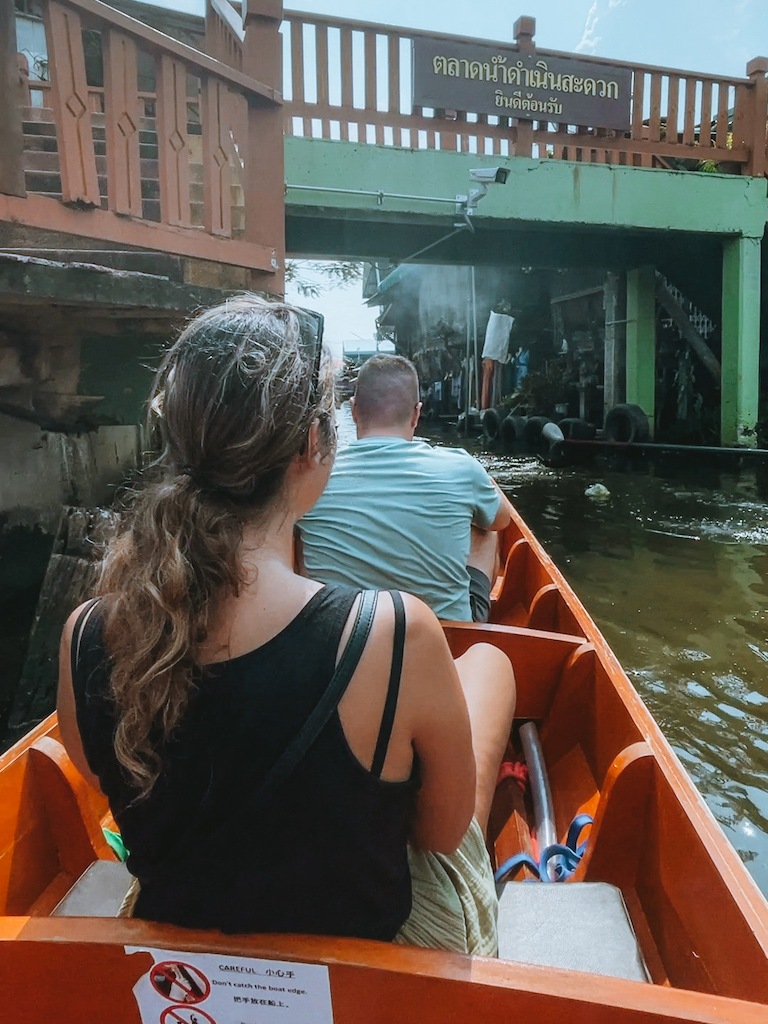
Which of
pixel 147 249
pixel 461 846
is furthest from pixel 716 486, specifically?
pixel 461 846

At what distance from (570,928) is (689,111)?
916cm

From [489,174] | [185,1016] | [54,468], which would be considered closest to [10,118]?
[54,468]

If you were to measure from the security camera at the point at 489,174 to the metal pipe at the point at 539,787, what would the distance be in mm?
6451

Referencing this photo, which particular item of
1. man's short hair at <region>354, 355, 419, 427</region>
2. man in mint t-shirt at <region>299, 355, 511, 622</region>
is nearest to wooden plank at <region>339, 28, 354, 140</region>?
man's short hair at <region>354, 355, 419, 427</region>

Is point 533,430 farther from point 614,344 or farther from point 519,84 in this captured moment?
point 519,84

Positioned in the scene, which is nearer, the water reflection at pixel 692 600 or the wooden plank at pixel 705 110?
the water reflection at pixel 692 600

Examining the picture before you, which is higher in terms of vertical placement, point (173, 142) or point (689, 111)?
point (689, 111)

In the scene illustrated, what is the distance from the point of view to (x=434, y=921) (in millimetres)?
1118

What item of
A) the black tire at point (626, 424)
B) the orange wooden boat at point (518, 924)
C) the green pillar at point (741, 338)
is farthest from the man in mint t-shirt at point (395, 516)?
the black tire at point (626, 424)

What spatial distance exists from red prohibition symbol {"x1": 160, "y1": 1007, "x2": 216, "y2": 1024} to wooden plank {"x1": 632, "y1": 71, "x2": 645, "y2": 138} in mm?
9224

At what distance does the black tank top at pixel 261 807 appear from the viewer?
89 centimetres

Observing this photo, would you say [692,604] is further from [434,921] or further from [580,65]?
[580,65]

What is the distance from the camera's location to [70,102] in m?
2.94

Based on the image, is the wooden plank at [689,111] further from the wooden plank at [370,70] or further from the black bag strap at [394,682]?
the black bag strap at [394,682]
